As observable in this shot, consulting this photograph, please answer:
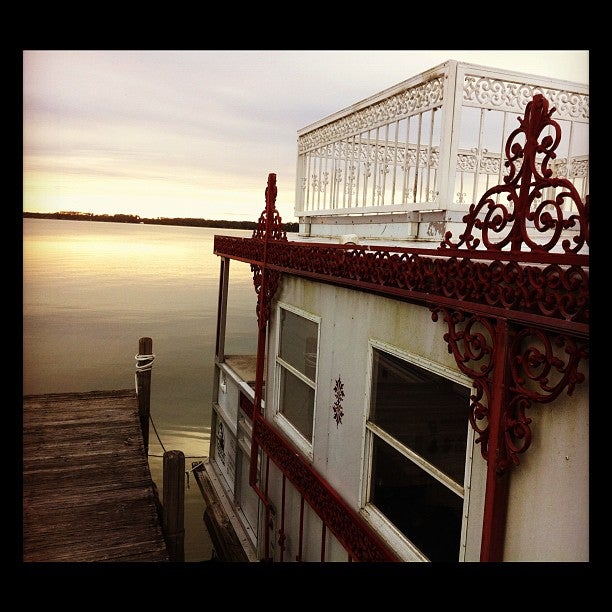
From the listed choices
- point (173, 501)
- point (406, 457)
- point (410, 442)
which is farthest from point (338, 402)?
point (173, 501)

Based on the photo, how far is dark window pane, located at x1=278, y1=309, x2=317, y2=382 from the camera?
262 inches

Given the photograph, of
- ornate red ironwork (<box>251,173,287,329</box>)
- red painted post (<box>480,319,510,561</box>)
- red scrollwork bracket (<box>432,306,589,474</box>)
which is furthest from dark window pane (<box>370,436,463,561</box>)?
ornate red ironwork (<box>251,173,287,329</box>)

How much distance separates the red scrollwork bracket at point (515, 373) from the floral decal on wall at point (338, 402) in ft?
6.76

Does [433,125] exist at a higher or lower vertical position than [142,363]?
higher

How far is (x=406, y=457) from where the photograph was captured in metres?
4.05

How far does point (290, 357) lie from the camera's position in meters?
6.96

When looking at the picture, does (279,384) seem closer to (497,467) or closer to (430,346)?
(430,346)

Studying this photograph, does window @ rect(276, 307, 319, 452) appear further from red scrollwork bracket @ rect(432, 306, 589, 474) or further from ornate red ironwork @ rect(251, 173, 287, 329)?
red scrollwork bracket @ rect(432, 306, 589, 474)

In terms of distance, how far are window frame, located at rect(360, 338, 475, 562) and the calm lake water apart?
14.2 feet

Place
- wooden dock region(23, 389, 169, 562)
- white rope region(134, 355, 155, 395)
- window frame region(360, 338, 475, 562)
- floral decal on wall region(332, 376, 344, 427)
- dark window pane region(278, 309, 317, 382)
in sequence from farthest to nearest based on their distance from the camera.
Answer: white rope region(134, 355, 155, 395) → dark window pane region(278, 309, 317, 382) → wooden dock region(23, 389, 169, 562) → floral decal on wall region(332, 376, 344, 427) → window frame region(360, 338, 475, 562)

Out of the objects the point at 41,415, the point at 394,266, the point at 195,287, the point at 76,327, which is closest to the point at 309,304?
the point at 394,266

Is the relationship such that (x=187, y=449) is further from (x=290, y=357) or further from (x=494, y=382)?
(x=494, y=382)

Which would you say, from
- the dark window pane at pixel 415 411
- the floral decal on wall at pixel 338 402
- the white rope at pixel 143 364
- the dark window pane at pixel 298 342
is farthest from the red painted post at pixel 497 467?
the white rope at pixel 143 364

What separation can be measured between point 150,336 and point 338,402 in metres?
32.8
